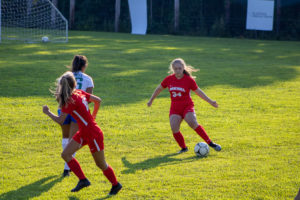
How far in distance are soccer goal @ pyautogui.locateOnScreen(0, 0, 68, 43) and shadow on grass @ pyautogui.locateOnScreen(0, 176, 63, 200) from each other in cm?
2073

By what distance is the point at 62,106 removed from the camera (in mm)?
4965

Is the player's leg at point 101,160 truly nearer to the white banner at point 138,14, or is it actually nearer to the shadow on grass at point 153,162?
the shadow on grass at point 153,162

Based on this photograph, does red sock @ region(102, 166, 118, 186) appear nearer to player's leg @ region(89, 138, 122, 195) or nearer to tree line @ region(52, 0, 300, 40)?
player's leg @ region(89, 138, 122, 195)

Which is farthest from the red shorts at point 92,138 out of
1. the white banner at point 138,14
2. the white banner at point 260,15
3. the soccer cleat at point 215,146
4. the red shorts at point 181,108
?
the white banner at point 138,14

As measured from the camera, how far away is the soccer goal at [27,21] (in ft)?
87.3

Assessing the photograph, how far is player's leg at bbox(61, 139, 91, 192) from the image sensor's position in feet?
16.8

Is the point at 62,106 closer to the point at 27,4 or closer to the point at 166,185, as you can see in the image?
the point at 166,185

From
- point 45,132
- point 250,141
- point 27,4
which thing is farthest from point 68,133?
point 27,4

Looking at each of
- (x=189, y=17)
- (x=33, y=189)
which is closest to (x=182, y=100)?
(x=33, y=189)

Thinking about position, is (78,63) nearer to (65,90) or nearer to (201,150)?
(65,90)

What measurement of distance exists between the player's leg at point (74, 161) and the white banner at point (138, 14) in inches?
1231

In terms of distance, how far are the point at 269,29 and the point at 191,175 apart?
28.8m

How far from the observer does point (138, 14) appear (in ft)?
119

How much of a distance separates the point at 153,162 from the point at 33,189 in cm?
199
